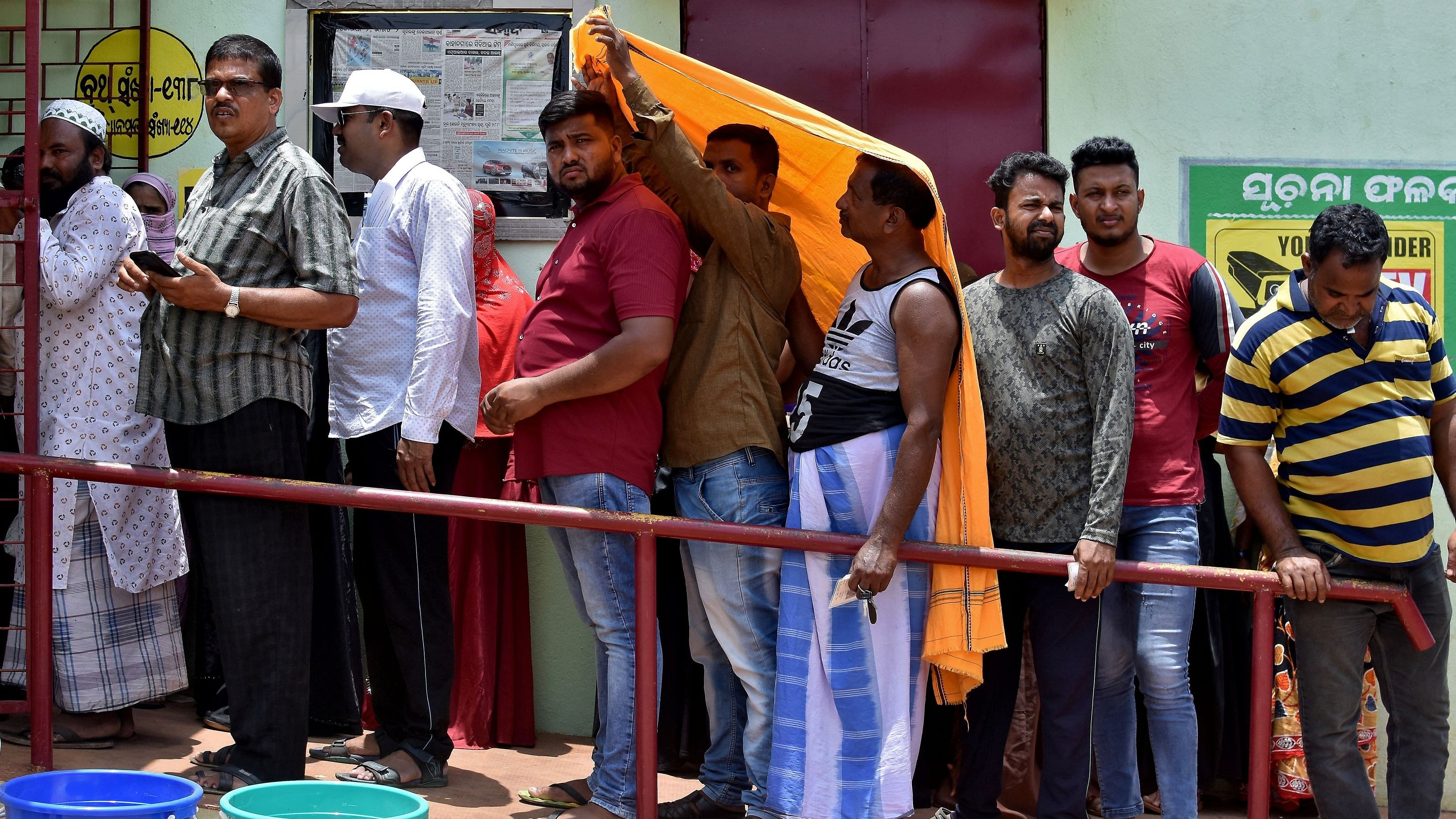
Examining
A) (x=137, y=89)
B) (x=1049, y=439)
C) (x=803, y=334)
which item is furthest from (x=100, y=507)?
(x=1049, y=439)

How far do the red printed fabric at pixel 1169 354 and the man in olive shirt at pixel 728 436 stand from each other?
0.93m

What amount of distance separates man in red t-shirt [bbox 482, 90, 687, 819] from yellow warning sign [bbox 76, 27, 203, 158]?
7.07ft

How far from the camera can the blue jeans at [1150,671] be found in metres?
3.58

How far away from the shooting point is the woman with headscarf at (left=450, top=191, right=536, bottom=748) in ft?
15.3

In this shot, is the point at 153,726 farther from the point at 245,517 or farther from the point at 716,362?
the point at 716,362

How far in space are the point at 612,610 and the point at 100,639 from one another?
Result: 180cm

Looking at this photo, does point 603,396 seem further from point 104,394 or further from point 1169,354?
point 104,394

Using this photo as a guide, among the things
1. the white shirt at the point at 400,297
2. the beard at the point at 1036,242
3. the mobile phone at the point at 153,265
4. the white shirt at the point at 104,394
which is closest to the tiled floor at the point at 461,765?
the white shirt at the point at 104,394

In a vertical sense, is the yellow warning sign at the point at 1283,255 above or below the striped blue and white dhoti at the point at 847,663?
above

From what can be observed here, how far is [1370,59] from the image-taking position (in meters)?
5.02

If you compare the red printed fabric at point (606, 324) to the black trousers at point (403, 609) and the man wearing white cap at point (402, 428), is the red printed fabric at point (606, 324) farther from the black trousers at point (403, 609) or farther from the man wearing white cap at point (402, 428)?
the black trousers at point (403, 609)

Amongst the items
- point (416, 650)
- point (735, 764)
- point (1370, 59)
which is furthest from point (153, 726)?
point (1370, 59)

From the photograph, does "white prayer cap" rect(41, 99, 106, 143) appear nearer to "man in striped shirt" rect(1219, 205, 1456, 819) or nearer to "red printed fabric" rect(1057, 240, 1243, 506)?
"red printed fabric" rect(1057, 240, 1243, 506)

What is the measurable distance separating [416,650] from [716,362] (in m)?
1.26
